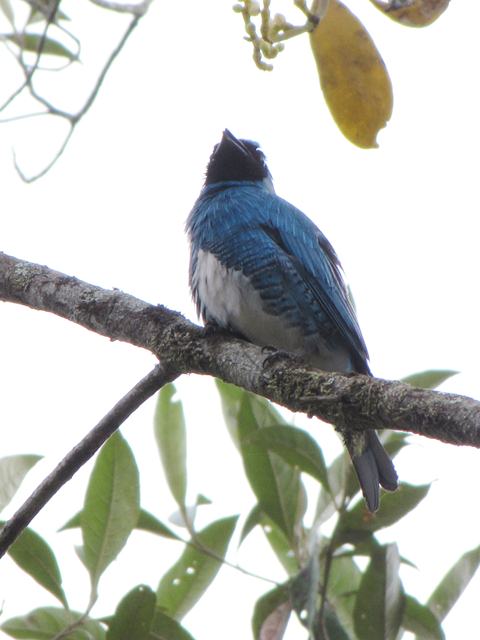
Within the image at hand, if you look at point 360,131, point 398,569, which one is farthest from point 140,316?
point 360,131

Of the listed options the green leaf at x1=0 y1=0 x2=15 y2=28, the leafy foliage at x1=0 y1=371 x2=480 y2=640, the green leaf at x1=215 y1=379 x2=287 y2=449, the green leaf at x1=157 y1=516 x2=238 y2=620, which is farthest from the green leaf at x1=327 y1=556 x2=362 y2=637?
the green leaf at x1=0 y1=0 x2=15 y2=28

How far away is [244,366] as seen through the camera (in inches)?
126

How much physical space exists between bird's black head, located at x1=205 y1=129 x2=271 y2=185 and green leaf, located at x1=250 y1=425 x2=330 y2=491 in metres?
2.63

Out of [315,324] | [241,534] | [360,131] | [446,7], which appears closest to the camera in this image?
[446,7]

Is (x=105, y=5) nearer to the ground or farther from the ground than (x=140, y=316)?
farther from the ground

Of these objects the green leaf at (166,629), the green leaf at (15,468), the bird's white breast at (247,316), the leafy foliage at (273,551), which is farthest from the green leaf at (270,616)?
the bird's white breast at (247,316)

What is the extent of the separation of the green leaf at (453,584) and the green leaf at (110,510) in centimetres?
102

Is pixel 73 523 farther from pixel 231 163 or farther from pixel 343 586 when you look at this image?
pixel 231 163

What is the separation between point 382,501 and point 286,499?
34cm

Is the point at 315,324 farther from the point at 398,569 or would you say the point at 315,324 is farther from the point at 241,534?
the point at 398,569

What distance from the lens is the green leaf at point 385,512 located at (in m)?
3.14

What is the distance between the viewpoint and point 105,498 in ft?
10.5

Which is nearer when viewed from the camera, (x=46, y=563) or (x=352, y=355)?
(x=46, y=563)

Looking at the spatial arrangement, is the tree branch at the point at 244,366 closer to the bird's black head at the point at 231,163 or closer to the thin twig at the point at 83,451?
the thin twig at the point at 83,451
